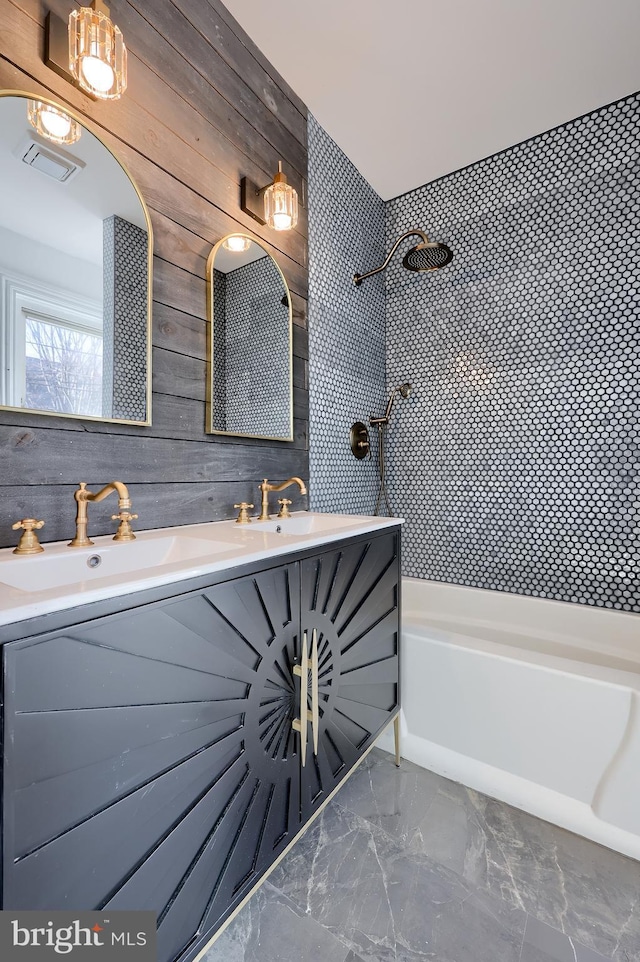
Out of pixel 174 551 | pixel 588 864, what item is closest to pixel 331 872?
pixel 588 864

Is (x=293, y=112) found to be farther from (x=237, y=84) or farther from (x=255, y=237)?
(x=255, y=237)

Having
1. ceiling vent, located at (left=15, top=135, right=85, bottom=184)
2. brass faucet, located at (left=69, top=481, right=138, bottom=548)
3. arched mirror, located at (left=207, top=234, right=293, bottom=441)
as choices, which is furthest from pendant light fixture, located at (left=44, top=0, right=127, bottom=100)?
brass faucet, located at (left=69, top=481, right=138, bottom=548)

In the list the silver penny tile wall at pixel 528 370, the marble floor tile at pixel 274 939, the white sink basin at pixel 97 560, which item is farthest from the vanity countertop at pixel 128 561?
the silver penny tile wall at pixel 528 370

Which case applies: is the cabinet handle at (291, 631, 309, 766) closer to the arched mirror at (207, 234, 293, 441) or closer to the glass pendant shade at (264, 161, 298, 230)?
the arched mirror at (207, 234, 293, 441)

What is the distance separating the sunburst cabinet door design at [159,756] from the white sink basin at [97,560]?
0.48 feet

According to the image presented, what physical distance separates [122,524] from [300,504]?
3.01 feet

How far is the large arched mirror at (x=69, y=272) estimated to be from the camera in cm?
98

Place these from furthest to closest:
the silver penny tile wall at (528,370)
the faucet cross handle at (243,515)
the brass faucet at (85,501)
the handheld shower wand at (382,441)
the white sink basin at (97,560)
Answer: the handheld shower wand at (382,441) < the silver penny tile wall at (528,370) < the faucet cross handle at (243,515) < the brass faucet at (85,501) < the white sink basin at (97,560)

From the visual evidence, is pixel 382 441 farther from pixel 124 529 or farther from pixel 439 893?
pixel 439 893

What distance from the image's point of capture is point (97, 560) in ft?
3.28

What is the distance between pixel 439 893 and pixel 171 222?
2.09 metres

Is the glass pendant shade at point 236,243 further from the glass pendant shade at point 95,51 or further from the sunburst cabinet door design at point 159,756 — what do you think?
the sunburst cabinet door design at point 159,756

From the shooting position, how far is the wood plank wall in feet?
3.32

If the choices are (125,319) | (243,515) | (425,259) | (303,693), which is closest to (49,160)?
(125,319)
